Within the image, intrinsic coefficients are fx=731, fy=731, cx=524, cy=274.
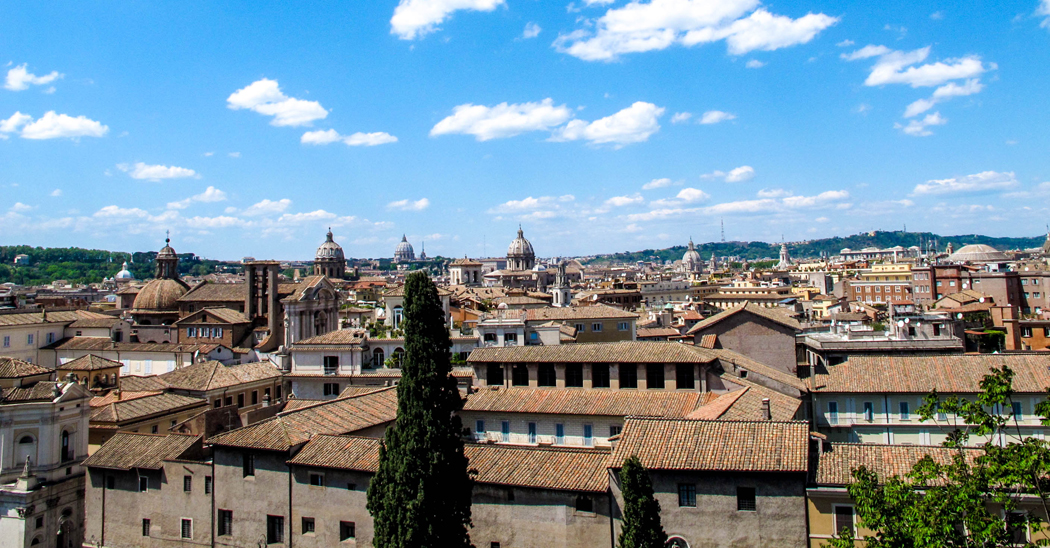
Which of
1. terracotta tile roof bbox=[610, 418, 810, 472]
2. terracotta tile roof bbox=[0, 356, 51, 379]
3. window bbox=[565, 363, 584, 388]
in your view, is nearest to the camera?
terracotta tile roof bbox=[610, 418, 810, 472]

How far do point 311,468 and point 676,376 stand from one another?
14113 millimetres

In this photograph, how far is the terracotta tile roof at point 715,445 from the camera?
1828 centimetres

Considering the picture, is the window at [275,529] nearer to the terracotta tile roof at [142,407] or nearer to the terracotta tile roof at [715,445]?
the terracotta tile roof at [715,445]

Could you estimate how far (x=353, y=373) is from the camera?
142ft

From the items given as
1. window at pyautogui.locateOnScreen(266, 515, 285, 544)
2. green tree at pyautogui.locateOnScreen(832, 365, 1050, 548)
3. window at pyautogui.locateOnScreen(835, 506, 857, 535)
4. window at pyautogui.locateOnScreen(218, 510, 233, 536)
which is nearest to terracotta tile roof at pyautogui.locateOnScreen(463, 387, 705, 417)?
window at pyautogui.locateOnScreen(266, 515, 285, 544)

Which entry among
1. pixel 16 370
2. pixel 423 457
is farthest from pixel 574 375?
pixel 16 370

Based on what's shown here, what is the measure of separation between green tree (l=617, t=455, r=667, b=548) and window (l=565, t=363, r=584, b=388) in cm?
1402

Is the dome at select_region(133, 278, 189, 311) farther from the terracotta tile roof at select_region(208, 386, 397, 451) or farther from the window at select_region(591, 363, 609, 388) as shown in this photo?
the window at select_region(591, 363, 609, 388)

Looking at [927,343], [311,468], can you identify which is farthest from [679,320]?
[311,468]

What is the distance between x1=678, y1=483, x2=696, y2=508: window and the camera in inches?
738

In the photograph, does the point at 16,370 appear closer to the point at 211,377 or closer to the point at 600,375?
the point at 211,377

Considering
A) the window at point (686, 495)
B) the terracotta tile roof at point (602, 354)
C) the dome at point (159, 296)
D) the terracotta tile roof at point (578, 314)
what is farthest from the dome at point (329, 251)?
the window at point (686, 495)

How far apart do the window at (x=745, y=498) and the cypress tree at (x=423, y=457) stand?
6.94 meters

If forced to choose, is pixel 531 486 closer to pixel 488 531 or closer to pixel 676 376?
pixel 488 531
